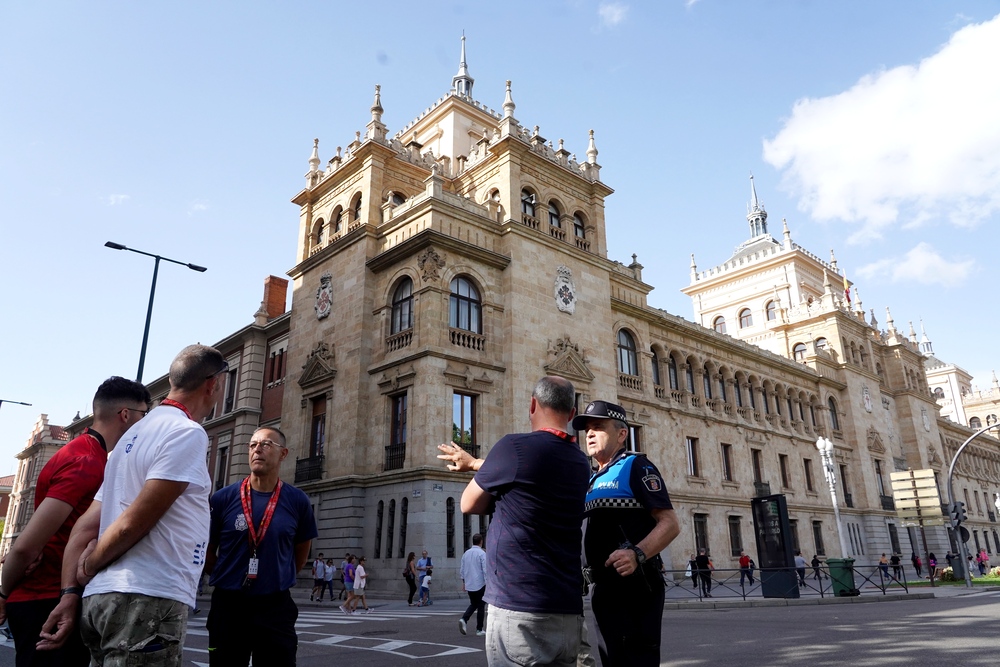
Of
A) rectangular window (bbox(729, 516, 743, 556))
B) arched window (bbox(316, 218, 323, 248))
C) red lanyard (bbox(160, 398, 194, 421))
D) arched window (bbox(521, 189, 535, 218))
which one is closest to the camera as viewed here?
red lanyard (bbox(160, 398, 194, 421))

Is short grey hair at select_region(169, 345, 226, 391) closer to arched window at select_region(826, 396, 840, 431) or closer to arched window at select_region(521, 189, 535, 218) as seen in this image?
arched window at select_region(521, 189, 535, 218)

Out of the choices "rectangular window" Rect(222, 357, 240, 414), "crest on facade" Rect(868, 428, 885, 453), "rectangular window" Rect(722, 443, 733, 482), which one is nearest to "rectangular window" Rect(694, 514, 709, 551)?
"rectangular window" Rect(722, 443, 733, 482)

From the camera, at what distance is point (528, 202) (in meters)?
27.0

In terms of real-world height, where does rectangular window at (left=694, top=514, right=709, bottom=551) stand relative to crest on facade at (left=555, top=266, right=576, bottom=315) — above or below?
below

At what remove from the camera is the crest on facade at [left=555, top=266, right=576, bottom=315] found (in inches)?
1011

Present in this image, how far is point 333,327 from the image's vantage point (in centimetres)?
2555

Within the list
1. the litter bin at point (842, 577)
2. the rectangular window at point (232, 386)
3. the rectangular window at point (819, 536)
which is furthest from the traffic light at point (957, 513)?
the rectangular window at point (232, 386)

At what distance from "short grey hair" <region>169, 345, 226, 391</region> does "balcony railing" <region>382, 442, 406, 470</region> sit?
18.1 meters

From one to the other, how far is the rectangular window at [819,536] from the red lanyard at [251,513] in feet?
120

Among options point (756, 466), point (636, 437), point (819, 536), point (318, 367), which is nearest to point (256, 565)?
point (318, 367)

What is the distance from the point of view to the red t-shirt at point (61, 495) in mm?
3906

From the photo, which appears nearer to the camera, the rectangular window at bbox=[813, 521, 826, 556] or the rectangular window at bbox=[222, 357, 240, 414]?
the rectangular window at bbox=[222, 357, 240, 414]

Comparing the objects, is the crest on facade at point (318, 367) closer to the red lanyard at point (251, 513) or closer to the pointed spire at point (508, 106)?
the pointed spire at point (508, 106)

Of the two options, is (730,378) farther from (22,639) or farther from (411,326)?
(22,639)
